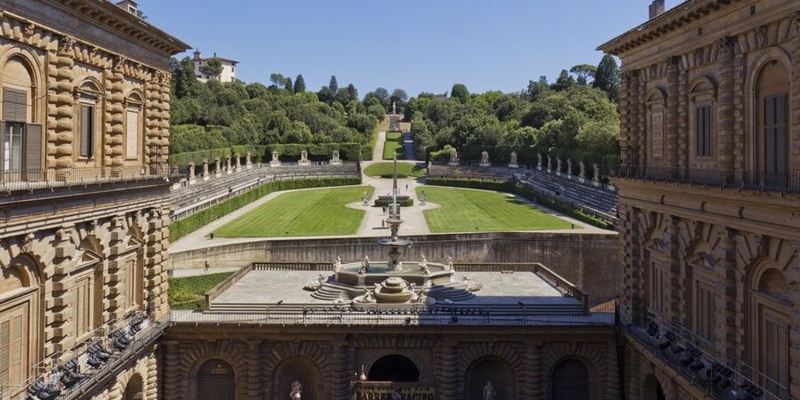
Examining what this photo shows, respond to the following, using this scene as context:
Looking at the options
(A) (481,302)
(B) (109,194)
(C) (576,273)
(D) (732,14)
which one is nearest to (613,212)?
(C) (576,273)

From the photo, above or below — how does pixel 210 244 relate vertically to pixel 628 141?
below

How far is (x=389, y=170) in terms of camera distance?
127312mm

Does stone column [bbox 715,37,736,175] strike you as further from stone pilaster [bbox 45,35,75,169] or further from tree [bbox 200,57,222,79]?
tree [bbox 200,57,222,79]

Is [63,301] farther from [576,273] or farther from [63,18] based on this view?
[576,273]

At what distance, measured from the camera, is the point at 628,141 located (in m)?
31.5

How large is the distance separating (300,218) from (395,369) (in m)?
40.6

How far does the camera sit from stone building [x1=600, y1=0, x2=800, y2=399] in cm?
1961

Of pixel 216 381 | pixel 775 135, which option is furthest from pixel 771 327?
pixel 216 381

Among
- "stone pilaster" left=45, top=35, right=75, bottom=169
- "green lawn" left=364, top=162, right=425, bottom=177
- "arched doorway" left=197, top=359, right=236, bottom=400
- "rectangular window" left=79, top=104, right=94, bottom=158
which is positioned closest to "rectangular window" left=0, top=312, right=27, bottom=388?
"stone pilaster" left=45, top=35, right=75, bottom=169

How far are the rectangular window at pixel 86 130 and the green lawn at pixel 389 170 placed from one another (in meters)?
97.8

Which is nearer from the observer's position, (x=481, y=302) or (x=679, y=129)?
(x=679, y=129)

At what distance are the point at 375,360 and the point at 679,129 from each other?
15.4 meters

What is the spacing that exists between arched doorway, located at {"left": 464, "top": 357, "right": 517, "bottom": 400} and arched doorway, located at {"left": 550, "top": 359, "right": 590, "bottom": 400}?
6.17 feet

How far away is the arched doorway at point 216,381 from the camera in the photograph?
30219mm
